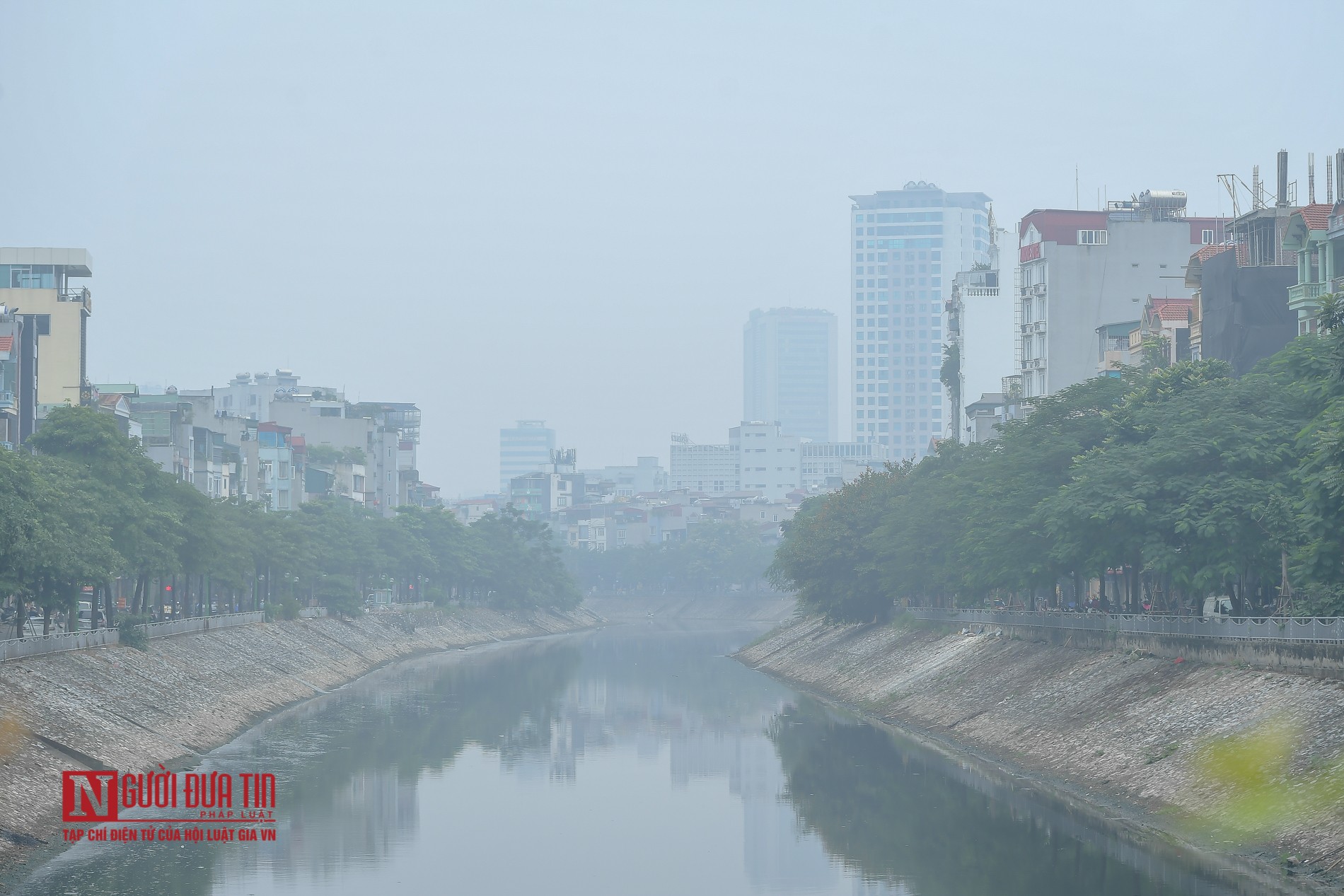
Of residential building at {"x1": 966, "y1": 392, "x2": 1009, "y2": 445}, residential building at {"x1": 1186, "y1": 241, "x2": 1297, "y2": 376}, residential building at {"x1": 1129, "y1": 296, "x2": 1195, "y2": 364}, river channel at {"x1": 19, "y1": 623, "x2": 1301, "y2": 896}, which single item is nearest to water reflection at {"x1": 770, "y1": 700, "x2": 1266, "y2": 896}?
river channel at {"x1": 19, "y1": 623, "x2": 1301, "y2": 896}

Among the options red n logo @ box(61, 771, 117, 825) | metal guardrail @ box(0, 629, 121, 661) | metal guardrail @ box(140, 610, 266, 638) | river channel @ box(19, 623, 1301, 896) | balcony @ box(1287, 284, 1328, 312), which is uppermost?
balcony @ box(1287, 284, 1328, 312)

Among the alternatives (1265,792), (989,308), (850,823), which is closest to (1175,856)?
(1265,792)

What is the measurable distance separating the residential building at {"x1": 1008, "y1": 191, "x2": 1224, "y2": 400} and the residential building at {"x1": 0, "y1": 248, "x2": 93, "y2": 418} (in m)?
71.8

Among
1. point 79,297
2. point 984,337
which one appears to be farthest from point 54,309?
point 984,337

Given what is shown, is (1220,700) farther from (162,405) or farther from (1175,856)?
(162,405)

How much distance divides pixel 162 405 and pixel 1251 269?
96.5 meters

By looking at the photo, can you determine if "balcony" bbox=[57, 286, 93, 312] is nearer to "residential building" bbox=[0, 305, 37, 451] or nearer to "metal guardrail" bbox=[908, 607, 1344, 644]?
"residential building" bbox=[0, 305, 37, 451]

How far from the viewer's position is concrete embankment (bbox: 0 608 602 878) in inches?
1842

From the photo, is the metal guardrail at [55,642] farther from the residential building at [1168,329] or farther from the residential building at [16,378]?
the residential building at [1168,329]

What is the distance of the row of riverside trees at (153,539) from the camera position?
6172cm

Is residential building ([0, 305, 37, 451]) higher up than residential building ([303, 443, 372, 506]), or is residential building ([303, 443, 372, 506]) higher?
residential building ([0, 305, 37, 451])

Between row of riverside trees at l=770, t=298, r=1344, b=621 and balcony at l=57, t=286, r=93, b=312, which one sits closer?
row of riverside trees at l=770, t=298, r=1344, b=621

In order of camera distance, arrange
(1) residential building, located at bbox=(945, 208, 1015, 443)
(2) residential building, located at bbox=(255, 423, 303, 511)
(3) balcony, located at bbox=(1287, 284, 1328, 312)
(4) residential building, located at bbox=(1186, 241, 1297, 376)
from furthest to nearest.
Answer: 1. (2) residential building, located at bbox=(255, 423, 303, 511)
2. (1) residential building, located at bbox=(945, 208, 1015, 443)
3. (4) residential building, located at bbox=(1186, 241, 1297, 376)
4. (3) balcony, located at bbox=(1287, 284, 1328, 312)

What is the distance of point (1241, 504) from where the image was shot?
5528 centimetres
